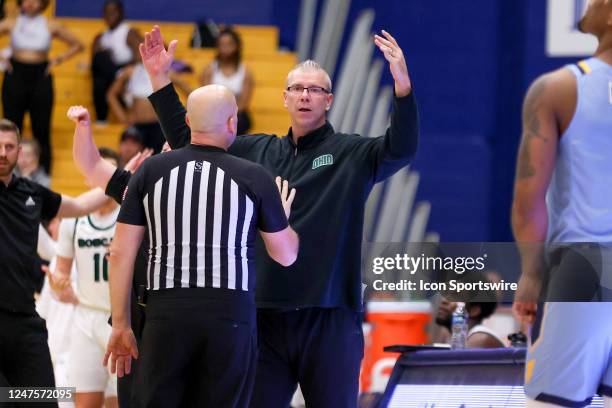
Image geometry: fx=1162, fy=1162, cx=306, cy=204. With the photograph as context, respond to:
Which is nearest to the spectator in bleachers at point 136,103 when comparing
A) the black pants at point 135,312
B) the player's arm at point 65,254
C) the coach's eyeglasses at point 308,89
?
the player's arm at point 65,254

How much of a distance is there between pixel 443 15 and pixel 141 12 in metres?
3.66

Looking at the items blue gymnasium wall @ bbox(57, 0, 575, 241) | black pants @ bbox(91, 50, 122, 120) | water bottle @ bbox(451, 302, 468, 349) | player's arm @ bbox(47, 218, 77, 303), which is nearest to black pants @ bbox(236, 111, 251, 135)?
black pants @ bbox(91, 50, 122, 120)

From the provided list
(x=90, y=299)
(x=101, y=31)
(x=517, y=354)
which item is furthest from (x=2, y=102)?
(x=517, y=354)

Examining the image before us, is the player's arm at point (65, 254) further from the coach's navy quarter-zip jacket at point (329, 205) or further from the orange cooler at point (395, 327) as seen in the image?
the orange cooler at point (395, 327)

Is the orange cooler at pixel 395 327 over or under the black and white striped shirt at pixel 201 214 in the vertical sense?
under

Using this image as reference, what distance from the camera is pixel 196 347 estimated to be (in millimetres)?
4352

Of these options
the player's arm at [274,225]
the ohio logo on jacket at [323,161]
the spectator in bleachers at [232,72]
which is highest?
the spectator in bleachers at [232,72]

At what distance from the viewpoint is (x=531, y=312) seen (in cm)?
391

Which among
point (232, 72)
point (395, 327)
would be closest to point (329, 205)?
point (395, 327)

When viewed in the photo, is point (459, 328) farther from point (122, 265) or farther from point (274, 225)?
point (122, 265)

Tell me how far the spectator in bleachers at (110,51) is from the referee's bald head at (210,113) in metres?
8.10

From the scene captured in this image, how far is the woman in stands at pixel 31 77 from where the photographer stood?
11.7 metres

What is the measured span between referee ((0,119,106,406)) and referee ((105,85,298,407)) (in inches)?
60.9

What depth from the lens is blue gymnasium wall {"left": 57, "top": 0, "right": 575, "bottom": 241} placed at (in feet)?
43.6
